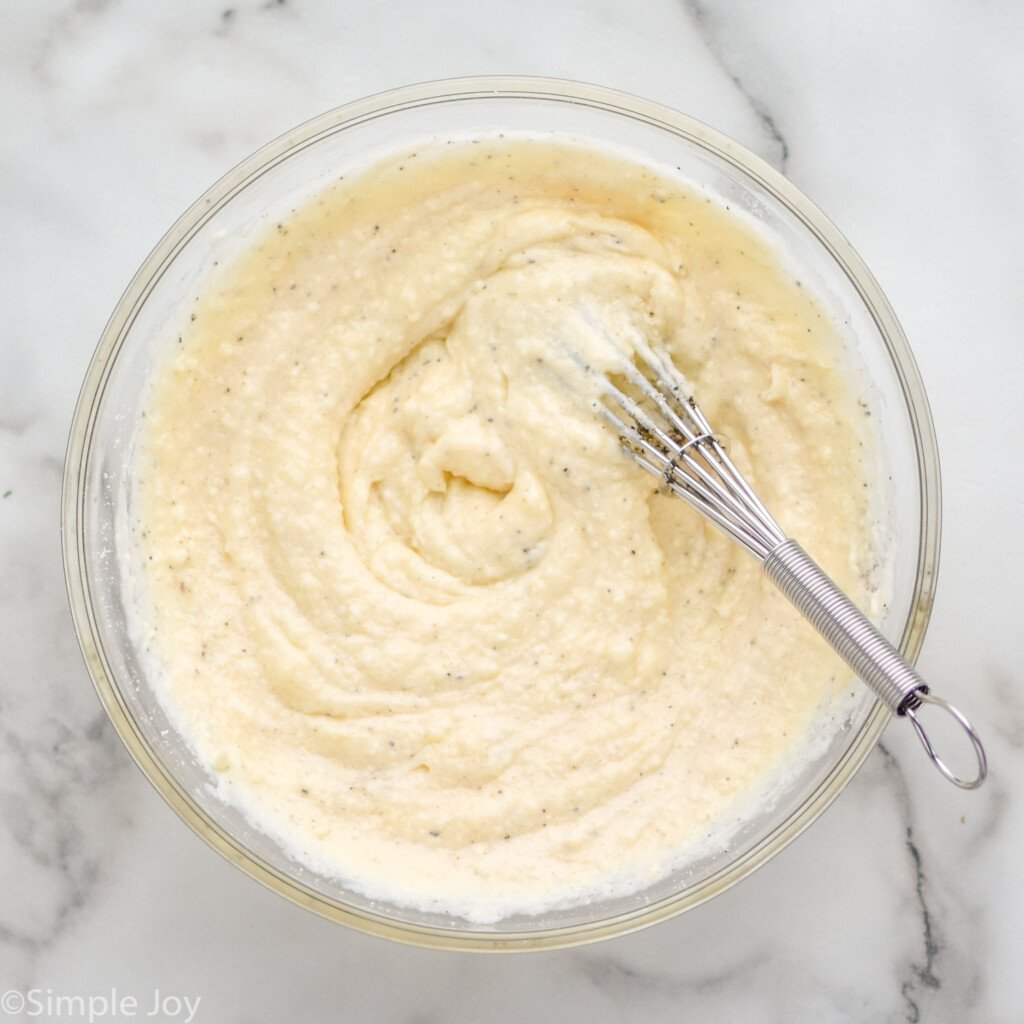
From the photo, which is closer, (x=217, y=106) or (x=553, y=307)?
(x=553, y=307)

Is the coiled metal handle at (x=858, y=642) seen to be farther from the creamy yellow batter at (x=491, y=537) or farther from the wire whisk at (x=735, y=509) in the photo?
the creamy yellow batter at (x=491, y=537)

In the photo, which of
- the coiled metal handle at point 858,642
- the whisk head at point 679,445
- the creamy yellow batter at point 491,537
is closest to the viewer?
the coiled metal handle at point 858,642

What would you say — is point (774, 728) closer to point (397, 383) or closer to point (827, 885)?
point (827, 885)

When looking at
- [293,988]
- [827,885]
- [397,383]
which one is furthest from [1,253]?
[827,885]

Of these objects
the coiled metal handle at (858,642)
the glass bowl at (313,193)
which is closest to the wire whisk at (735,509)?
the coiled metal handle at (858,642)

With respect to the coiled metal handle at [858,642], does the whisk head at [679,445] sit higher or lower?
higher

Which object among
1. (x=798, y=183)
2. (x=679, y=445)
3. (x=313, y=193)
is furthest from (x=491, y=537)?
(x=798, y=183)

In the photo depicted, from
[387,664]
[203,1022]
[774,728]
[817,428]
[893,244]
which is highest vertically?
[893,244]

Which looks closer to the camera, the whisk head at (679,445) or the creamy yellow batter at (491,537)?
the whisk head at (679,445)

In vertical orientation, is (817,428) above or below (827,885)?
above
